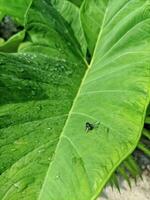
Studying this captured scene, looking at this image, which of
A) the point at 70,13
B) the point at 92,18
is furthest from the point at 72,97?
the point at 70,13

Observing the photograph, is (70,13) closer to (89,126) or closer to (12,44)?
(12,44)

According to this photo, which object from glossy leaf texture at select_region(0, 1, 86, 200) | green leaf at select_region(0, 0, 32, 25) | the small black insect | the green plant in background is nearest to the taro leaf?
the green plant in background

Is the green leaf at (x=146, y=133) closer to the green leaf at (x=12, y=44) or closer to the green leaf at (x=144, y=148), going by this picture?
the green leaf at (x=144, y=148)

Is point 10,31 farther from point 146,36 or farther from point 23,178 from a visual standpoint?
point 23,178

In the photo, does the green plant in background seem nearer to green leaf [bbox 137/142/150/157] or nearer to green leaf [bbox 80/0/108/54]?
green leaf [bbox 80/0/108/54]

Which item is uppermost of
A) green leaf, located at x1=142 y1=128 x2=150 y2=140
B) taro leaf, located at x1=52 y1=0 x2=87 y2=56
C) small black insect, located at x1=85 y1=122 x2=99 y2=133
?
taro leaf, located at x1=52 y1=0 x2=87 y2=56

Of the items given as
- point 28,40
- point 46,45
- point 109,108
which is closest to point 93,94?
point 109,108

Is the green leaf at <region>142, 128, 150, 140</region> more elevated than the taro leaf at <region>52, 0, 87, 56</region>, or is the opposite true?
the taro leaf at <region>52, 0, 87, 56</region>

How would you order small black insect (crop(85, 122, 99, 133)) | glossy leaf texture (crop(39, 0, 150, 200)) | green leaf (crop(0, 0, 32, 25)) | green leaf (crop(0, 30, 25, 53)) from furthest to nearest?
green leaf (crop(0, 30, 25, 53))
green leaf (crop(0, 0, 32, 25))
small black insect (crop(85, 122, 99, 133))
glossy leaf texture (crop(39, 0, 150, 200))
